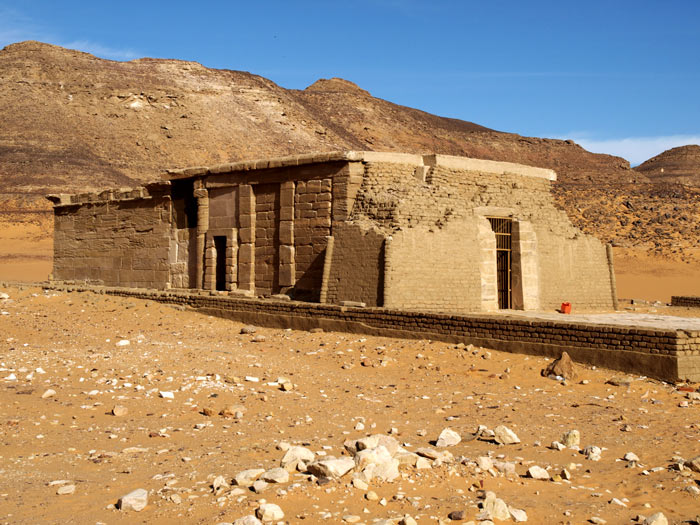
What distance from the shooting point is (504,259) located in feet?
50.3

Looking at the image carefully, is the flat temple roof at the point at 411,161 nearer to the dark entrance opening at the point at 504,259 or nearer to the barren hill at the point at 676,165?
the dark entrance opening at the point at 504,259

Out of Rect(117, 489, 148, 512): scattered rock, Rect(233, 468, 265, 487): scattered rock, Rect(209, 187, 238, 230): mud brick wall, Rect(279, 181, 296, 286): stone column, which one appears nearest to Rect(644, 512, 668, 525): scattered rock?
Rect(233, 468, 265, 487): scattered rock

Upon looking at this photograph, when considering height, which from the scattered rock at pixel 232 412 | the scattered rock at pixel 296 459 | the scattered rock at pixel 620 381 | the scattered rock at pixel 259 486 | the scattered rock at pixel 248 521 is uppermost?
the scattered rock at pixel 620 381

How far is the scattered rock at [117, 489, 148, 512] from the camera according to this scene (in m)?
4.86

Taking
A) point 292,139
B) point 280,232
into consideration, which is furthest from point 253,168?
point 292,139

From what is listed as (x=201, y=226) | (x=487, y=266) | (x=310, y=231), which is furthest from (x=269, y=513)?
(x=201, y=226)

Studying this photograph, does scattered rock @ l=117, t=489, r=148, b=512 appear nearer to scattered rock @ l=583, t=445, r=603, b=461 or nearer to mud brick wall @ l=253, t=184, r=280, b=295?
scattered rock @ l=583, t=445, r=603, b=461

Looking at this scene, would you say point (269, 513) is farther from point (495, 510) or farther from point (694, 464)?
point (694, 464)

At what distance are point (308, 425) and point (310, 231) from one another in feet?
29.6

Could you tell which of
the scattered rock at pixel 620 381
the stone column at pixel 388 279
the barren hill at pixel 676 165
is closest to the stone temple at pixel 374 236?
the stone column at pixel 388 279

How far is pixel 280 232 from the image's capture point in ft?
54.7

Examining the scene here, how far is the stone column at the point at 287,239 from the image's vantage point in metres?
16.4

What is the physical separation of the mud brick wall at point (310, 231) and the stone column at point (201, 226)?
3350 millimetres

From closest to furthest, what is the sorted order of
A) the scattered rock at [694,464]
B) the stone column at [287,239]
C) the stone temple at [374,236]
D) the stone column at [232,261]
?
1. the scattered rock at [694,464]
2. the stone temple at [374,236]
3. the stone column at [287,239]
4. the stone column at [232,261]
